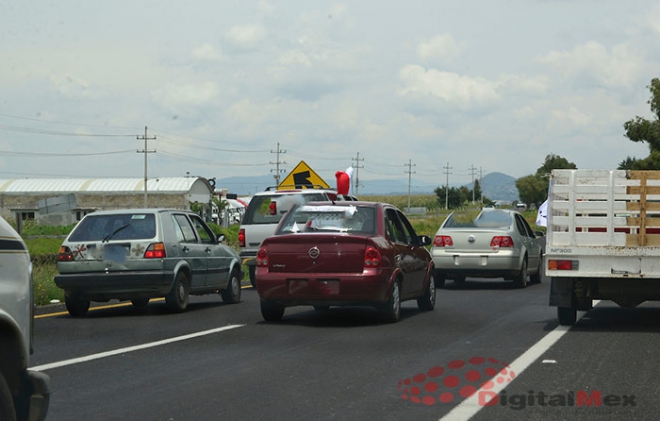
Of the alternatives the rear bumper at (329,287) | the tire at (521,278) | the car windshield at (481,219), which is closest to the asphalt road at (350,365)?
the rear bumper at (329,287)

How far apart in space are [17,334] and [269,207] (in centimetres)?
1616

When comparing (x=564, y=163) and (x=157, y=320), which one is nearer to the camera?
(x=157, y=320)

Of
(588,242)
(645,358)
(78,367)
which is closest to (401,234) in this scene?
(588,242)

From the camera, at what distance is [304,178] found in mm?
30203

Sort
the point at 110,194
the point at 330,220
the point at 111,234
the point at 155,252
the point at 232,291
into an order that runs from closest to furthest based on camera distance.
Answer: the point at 330,220 → the point at 155,252 → the point at 111,234 → the point at 232,291 → the point at 110,194

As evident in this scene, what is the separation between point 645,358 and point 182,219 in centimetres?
840

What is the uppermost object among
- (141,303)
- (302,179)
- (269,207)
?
(302,179)

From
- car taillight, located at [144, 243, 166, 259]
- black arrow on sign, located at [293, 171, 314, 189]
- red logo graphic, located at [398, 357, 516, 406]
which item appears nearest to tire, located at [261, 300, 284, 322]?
car taillight, located at [144, 243, 166, 259]

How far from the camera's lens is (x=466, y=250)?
66.9ft

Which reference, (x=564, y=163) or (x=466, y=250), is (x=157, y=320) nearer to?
(x=466, y=250)

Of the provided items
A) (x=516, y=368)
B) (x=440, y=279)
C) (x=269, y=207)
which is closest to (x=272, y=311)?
(x=516, y=368)

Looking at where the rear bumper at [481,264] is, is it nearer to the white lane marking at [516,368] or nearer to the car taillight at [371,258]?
the white lane marking at [516,368]

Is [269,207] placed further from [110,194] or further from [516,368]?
[110,194]

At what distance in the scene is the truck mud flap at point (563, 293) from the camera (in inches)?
493
